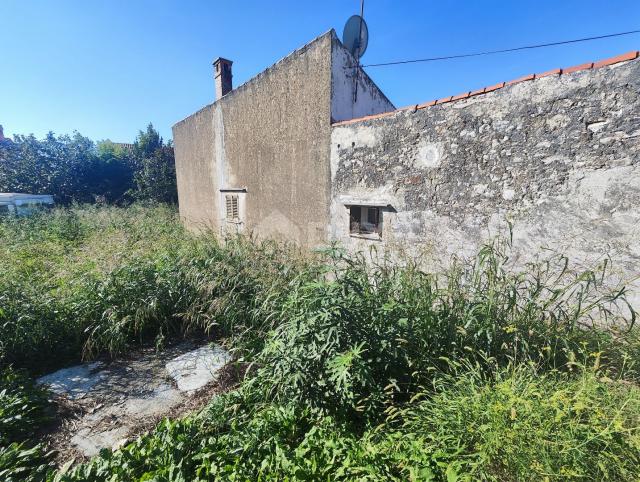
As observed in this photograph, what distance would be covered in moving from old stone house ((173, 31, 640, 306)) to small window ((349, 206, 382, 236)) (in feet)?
0.06

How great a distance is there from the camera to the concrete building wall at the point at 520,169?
261cm

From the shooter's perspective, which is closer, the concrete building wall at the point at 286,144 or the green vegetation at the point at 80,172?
the concrete building wall at the point at 286,144

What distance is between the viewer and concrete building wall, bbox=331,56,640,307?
261 centimetres

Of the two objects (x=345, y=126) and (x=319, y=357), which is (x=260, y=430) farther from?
(x=345, y=126)

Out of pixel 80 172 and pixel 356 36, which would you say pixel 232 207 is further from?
pixel 80 172

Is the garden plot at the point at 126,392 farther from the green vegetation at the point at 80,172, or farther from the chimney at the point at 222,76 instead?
the green vegetation at the point at 80,172

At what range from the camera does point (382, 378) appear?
2.24 metres

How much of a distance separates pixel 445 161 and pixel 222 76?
725 cm

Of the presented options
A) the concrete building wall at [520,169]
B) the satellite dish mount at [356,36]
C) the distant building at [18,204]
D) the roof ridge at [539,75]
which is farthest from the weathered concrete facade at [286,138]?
the distant building at [18,204]

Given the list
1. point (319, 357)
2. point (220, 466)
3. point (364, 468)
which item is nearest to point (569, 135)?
point (319, 357)

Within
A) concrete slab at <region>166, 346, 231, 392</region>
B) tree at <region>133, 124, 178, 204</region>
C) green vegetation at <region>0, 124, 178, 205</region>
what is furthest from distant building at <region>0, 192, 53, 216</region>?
concrete slab at <region>166, 346, 231, 392</region>

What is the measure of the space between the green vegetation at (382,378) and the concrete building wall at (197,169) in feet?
14.9

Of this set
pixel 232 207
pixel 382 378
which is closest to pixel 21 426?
pixel 382 378

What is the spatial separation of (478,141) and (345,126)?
6.79 ft
